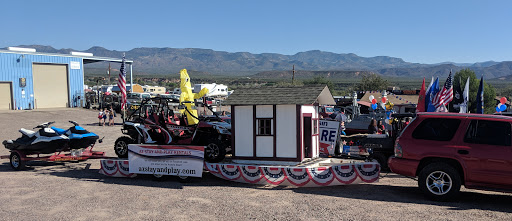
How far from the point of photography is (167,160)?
1148 cm

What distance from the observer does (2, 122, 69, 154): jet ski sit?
13258mm

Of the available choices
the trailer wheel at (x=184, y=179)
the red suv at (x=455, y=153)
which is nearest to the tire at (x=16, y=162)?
the trailer wheel at (x=184, y=179)

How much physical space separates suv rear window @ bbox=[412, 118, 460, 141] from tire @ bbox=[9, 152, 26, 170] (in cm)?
1200

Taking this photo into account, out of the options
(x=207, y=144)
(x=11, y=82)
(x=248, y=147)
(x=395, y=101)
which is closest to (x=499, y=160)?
(x=248, y=147)

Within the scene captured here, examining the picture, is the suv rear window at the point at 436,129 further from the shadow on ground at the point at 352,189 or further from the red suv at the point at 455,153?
the shadow on ground at the point at 352,189

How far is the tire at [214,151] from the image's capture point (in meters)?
12.0

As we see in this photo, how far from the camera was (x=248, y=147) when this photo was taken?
39.4ft

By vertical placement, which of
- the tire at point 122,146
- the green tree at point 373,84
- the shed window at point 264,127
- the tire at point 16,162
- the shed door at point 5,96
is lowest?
the tire at point 16,162

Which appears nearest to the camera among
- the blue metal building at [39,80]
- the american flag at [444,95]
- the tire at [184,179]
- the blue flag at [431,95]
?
the tire at [184,179]

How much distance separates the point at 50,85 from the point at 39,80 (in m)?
0.98

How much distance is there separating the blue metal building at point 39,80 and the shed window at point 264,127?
26.5 meters

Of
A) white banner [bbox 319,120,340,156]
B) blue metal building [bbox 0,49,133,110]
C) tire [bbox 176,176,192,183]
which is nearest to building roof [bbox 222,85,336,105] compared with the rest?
white banner [bbox 319,120,340,156]

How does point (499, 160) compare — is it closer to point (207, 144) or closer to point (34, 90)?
point (207, 144)

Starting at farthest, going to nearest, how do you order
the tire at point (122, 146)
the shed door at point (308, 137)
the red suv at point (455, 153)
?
the tire at point (122, 146) < the shed door at point (308, 137) < the red suv at point (455, 153)
